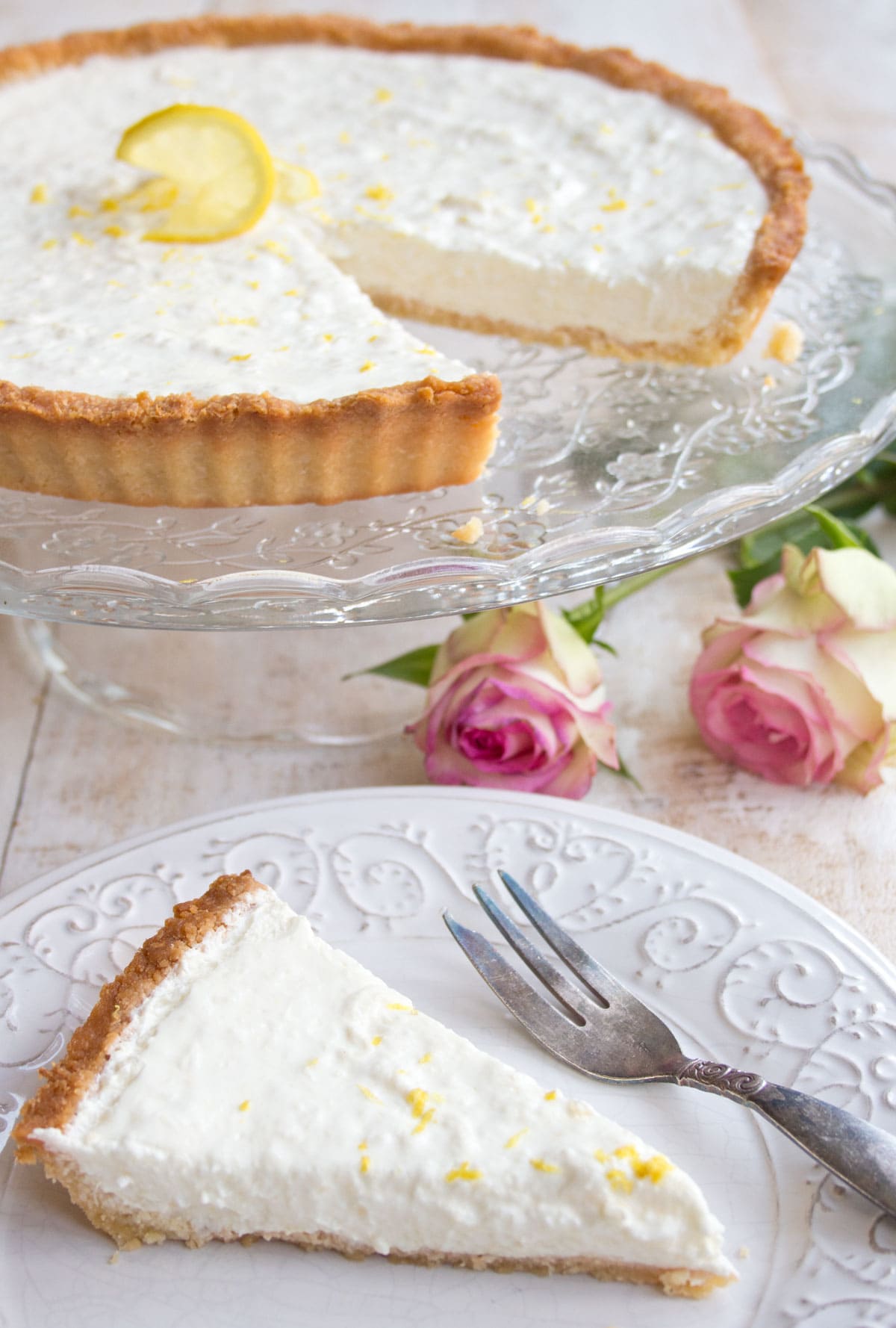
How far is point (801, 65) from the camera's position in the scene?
4.59 meters

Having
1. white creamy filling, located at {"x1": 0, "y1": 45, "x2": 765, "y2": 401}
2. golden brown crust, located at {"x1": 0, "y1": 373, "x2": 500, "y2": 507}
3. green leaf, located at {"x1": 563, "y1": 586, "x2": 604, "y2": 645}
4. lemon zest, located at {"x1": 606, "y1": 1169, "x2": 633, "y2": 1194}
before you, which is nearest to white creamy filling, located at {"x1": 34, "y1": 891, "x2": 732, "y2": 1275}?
lemon zest, located at {"x1": 606, "y1": 1169, "x2": 633, "y2": 1194}

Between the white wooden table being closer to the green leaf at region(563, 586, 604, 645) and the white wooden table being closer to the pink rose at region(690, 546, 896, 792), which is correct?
the pink rose at region(690, 546, 896, 792)

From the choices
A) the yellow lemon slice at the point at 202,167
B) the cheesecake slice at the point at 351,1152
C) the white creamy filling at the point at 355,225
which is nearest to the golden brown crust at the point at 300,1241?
the cheesecake slice at the point at 351,1152

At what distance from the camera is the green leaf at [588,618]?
2279 millimetres

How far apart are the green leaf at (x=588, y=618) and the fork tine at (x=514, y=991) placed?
2.06ft

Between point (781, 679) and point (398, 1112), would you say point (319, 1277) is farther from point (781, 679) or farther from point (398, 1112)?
point (781, 679)

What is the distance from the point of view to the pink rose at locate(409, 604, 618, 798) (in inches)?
84.2

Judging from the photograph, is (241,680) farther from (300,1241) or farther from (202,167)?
(300,1241)

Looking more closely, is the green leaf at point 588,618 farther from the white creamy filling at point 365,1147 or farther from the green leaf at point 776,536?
the white creamy filling at point 365,1147

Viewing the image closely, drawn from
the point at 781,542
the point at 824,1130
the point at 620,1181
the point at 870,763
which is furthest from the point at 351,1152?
the point at 781,542

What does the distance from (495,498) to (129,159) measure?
1.09 meters

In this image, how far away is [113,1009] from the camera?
A: 5.46 ft

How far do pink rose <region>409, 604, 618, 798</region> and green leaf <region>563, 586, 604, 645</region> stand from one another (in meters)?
0.05

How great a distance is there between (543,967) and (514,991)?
0.05 metres
